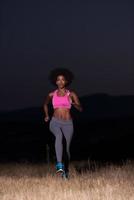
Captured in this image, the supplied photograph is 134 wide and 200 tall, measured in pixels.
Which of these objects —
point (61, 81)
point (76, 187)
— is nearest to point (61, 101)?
point (61, 81)

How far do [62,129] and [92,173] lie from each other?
116cm

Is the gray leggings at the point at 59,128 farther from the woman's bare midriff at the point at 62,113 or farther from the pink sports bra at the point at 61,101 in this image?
the pink sports bra at the point at 61,101

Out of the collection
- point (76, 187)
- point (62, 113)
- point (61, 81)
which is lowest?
point (76, 187)

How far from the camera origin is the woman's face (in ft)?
39.4

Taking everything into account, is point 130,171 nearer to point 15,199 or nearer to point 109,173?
point 109,173

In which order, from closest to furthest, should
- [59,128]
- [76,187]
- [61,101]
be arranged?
[76,187], [61,101], [59,128]

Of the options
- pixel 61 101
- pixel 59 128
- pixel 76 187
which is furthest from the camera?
pixel 59 128

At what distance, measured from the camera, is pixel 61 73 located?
12.2 meters

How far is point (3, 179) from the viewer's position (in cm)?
1176

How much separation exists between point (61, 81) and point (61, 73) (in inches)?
7.6

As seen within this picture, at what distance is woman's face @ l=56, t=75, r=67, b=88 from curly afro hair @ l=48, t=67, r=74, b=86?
7 cm

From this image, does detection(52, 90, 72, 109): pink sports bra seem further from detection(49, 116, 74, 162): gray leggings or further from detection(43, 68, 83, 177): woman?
detection(49, 116, 74, 162): gray leggings

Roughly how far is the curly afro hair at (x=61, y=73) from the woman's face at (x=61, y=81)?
0.07 metres

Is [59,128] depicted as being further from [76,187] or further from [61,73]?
[76,187]
